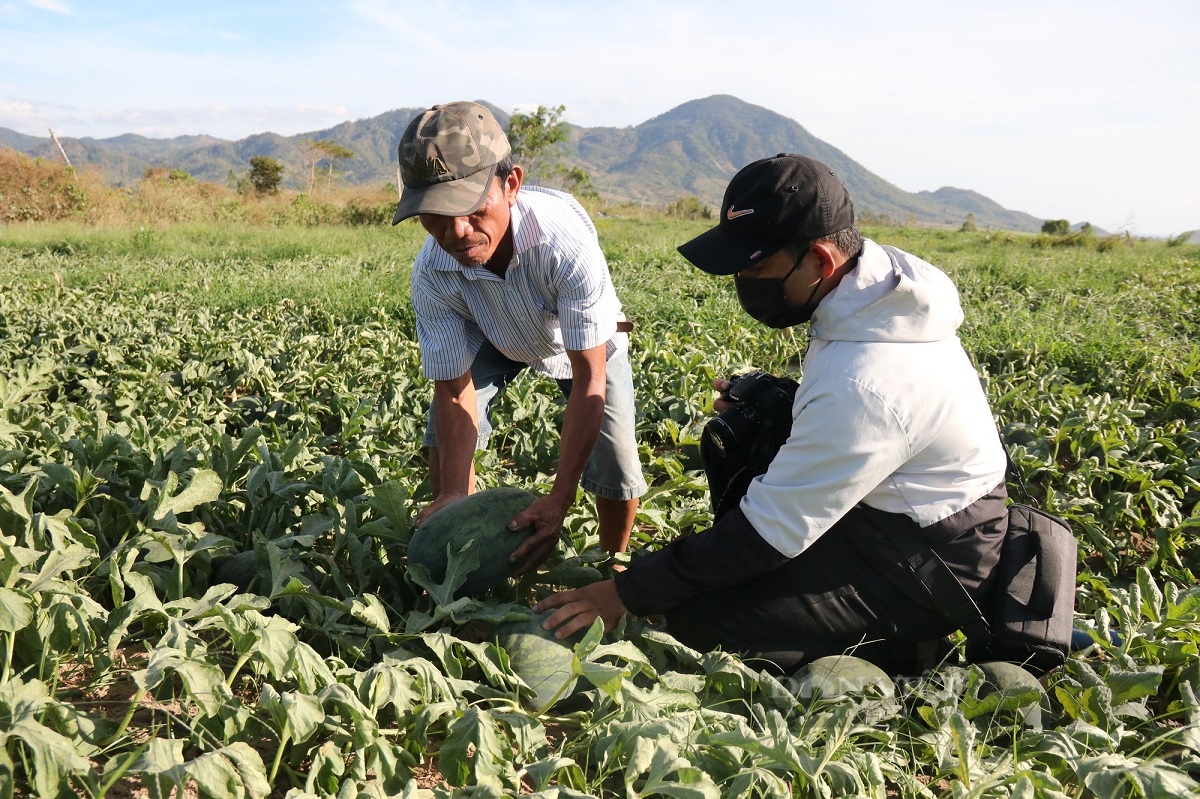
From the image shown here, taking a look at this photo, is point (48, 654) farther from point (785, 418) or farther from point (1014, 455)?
point (1014, 455)

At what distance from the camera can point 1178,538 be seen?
133 inches

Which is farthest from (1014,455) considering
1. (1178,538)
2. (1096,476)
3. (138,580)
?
(138,580)

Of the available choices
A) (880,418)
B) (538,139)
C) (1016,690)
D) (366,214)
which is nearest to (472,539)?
(880,418)

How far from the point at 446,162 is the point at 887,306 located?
127cm

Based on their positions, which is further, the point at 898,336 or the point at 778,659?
the point at 778,659

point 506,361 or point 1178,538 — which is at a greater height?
point 506,361

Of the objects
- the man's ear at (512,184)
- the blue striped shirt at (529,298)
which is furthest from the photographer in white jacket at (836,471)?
the man's ear at (512,184)

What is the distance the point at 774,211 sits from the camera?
7.44 ft

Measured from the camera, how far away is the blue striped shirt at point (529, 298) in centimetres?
276

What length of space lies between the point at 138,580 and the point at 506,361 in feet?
5.09

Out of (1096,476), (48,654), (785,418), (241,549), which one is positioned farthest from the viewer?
(1096,476)

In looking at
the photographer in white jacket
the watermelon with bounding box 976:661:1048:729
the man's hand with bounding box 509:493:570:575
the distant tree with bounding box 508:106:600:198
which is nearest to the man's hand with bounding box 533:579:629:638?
the photographer in white jacket

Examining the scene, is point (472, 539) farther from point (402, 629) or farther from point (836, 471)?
point (836, 471)

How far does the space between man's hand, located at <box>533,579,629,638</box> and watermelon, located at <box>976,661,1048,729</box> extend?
101 cm
